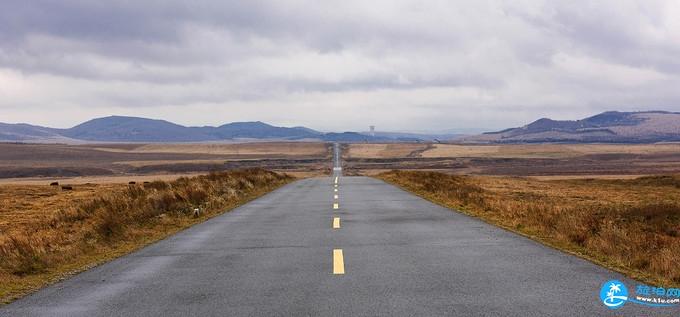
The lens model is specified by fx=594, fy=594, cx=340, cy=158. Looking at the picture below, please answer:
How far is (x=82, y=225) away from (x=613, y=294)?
14.4 metres

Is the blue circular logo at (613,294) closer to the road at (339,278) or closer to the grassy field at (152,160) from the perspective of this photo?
the road at (339,278)

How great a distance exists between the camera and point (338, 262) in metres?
9.98

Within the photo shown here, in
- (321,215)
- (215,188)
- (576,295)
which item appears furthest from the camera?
(215,188)

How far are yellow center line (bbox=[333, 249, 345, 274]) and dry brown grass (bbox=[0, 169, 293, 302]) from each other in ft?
14.8

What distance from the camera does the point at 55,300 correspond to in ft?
25.8

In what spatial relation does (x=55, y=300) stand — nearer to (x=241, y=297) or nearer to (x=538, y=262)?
(x=241, y=297)

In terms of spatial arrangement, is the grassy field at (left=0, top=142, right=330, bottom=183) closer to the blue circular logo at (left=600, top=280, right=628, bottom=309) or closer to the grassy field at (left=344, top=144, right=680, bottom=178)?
the grassy field at (left=344, top=144, right=680, bottom=178)

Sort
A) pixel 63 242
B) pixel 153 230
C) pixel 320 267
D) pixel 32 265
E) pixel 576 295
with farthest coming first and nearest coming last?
pixel 153 230
pixel 63 242
pixel 32 265
pixel 320 267
pixel 576 295

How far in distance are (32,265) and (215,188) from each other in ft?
60.1

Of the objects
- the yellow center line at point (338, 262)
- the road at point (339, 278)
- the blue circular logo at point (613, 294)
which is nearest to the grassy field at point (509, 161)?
the road at point (339, 278)

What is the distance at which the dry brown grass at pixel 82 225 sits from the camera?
1052 cm

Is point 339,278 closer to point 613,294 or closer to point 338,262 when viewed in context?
point 338,262

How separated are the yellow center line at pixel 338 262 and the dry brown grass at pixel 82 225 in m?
4.52

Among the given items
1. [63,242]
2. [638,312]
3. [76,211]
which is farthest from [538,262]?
[76,211]
